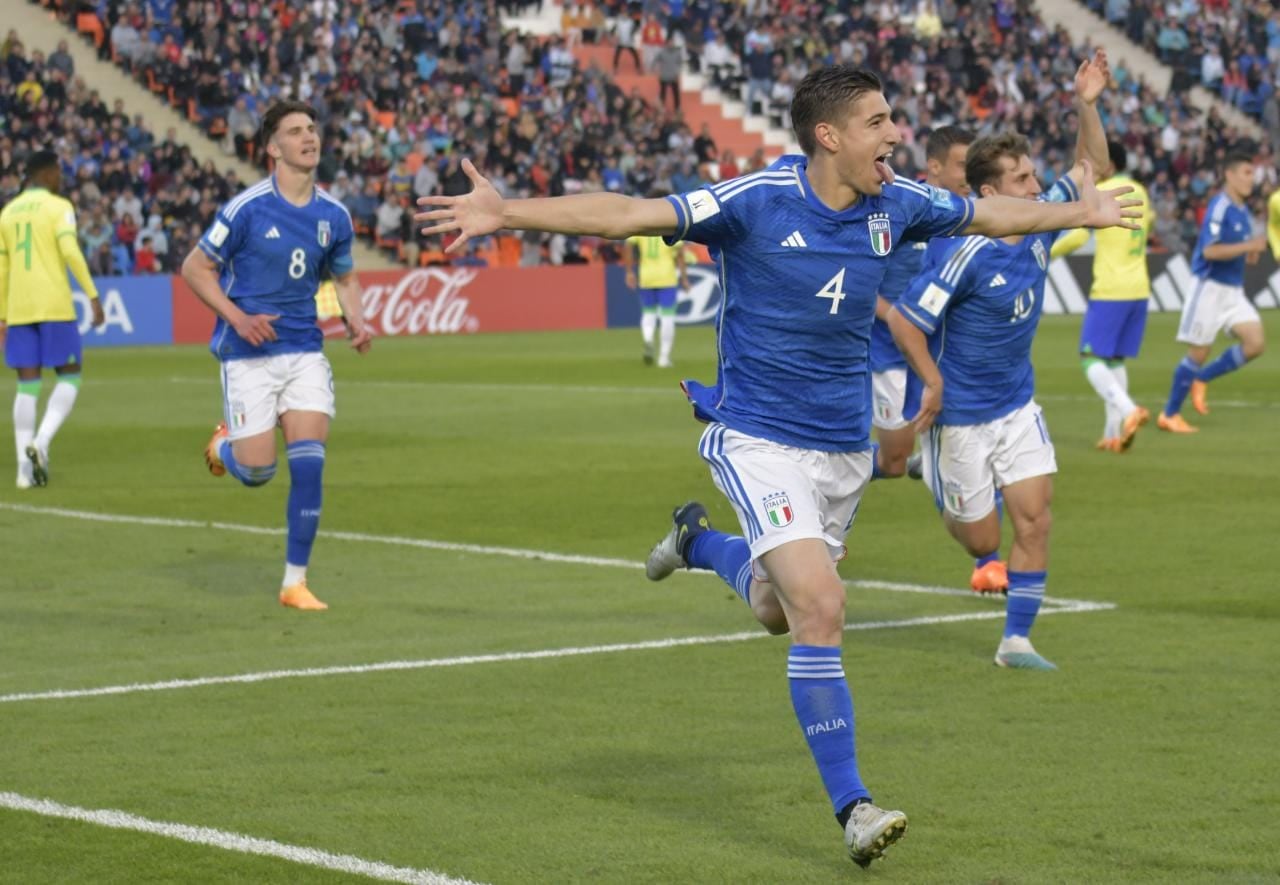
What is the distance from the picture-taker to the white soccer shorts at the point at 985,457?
9188 millimetres

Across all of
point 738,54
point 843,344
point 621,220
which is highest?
point 621,220

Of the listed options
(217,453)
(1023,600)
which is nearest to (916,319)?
(1023,600)

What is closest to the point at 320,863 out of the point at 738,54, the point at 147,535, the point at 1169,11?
the point at 147,535

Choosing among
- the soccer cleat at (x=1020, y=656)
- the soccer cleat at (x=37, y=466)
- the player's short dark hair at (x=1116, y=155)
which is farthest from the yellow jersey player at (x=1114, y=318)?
the soccer cleat at (x=1020, y=656)

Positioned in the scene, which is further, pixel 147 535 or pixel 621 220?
pixel 147 535

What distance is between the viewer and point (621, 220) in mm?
6023

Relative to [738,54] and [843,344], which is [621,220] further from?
[738,54]

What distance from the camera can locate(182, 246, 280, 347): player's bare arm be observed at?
10805mm

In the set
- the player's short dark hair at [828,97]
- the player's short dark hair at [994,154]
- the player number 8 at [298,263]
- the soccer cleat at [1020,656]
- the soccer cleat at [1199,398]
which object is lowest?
the soccer cleat at [1199,398]

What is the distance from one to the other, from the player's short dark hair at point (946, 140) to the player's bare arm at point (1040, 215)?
3964 mm

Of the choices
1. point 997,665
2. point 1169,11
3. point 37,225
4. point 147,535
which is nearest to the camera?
point 997,665

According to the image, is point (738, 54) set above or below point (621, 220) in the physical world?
below

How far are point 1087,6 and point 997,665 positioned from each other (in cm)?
4966

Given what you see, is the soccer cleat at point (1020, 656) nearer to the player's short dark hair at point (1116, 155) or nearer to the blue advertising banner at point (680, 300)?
the player's short dark hair at point (1116, 155)
